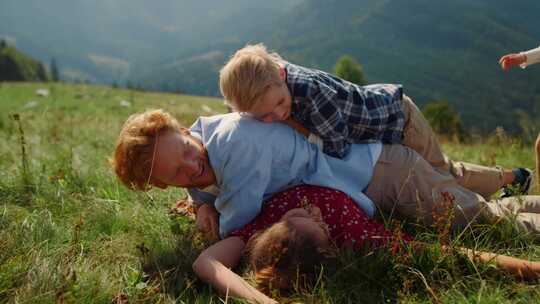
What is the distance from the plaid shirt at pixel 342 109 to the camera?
149 inches

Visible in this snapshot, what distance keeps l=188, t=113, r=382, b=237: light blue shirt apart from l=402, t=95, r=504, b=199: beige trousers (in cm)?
60

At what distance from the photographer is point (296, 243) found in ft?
8.97

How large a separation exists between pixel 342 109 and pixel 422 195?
1.02 meters

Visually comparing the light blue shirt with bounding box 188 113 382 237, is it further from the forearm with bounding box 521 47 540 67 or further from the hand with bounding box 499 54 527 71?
the forearm with bounding box 521 47 540 67

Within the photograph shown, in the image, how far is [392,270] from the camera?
2898 mm

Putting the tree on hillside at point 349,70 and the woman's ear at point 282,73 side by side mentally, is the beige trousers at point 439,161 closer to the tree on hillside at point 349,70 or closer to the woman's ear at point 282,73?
the woman's ear at point 282,73

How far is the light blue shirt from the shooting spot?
342 cm

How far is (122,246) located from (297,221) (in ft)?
5.11

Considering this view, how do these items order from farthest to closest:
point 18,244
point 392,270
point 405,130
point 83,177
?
point 83,177
point 405,130
point 18,244
point 392,270

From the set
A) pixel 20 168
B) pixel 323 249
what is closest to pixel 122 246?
pixel 323 249

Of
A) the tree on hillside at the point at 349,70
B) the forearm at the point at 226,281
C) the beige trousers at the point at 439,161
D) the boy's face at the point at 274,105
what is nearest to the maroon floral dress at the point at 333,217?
the forearm at the point at 226,281

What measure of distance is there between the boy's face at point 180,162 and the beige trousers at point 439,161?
2092mm

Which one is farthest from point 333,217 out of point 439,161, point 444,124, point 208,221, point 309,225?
point 444,124

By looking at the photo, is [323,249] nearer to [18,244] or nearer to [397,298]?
[397,298]
